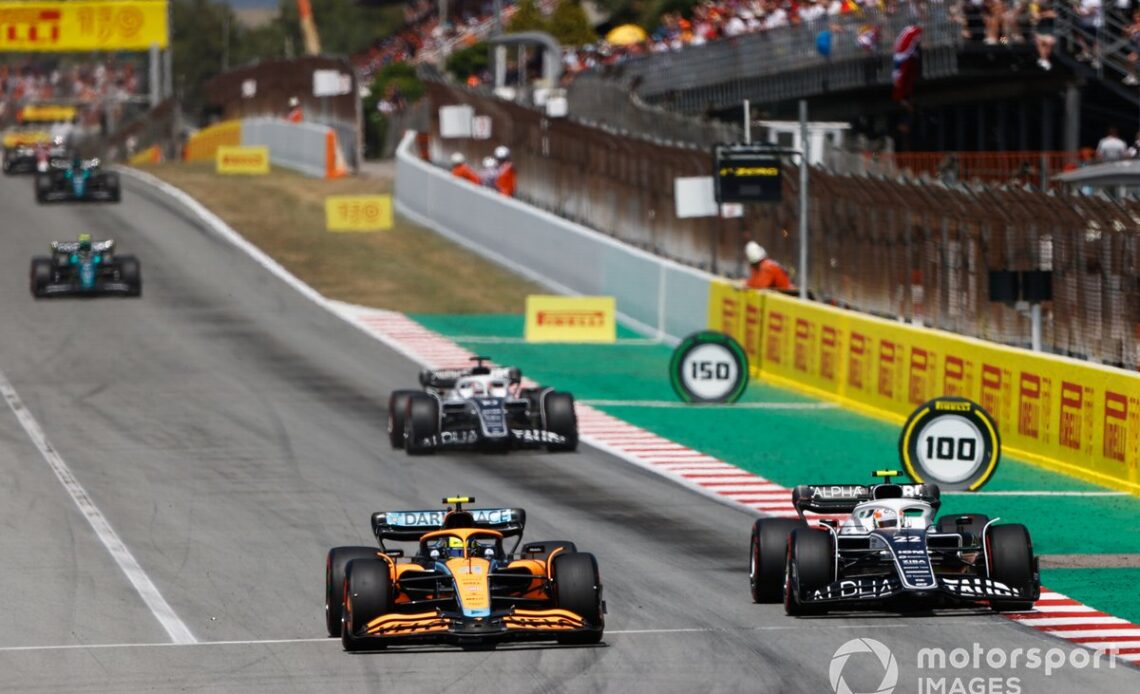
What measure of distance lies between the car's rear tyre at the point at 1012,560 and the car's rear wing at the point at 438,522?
3.20m

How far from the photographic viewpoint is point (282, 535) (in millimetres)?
18344

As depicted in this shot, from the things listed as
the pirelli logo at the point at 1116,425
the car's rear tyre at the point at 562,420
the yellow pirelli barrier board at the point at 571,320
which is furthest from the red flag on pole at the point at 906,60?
the pirelli logo at the point at 1116,425

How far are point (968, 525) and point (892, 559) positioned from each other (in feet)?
2.78

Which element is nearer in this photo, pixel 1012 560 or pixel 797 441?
pixel 1012 560

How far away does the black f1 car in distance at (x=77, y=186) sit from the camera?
51.6 m

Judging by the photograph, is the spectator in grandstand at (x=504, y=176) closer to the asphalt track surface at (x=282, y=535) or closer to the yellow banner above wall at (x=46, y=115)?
the asphalt track surface at (x=282, y=535)

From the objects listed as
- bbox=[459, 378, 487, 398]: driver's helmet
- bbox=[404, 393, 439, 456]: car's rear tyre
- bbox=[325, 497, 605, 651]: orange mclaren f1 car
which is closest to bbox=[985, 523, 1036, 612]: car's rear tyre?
bbox=[325, 497, 605, 651]: orange mclaren f1 car

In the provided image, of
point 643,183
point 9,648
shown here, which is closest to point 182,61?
point 643,183

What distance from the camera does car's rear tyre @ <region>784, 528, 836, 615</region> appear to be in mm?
14367

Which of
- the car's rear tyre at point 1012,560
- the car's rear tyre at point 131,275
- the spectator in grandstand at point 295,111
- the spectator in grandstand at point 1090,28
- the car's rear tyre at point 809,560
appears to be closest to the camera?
the car's rear tyre at point 809,560

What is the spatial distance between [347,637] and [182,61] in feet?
469

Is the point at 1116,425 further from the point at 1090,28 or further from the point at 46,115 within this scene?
the point at 46,115

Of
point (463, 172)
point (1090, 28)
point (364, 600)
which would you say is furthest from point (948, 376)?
point (463, 172)

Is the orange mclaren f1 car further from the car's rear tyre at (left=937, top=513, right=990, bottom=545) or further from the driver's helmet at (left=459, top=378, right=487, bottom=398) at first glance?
the driver's helmet at (left=459, top=378, right=487, bottom=398)
